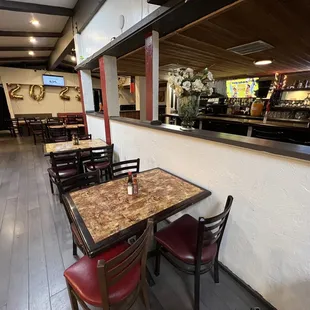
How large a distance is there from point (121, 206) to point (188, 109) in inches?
43.0

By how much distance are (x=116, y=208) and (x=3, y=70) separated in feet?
32.2

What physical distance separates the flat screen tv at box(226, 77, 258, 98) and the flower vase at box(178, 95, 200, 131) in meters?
6.10

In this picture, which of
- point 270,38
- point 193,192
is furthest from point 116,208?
point 270,38

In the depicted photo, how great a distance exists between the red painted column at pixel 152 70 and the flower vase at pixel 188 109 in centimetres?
60

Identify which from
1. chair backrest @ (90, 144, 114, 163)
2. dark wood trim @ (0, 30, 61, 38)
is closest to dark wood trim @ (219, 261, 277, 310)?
chair backrest @ (90, 144, 114, 163)

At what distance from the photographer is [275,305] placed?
49.7 inches

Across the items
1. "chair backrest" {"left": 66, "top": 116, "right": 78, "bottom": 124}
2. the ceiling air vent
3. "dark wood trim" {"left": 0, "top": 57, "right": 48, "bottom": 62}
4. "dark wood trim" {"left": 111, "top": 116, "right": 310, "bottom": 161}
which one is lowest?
"chair backrest" {"left": 66, "top": 116, "right": 78, "bottom": 124}

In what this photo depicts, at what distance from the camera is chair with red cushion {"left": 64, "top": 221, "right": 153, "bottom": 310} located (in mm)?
802

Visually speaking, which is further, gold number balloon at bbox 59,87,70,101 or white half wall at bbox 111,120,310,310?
gold number balloon at bbox 59,87,70,101

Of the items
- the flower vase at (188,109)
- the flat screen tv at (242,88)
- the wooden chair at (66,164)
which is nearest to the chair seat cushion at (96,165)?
the wooden chair at (66,164)

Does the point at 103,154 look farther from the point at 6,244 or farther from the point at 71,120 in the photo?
the point at 71,120

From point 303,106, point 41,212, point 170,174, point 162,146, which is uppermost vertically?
point 303,106

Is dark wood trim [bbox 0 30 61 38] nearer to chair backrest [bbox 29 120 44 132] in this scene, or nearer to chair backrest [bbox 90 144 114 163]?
chair backrest [bbox 29 120 44 132]

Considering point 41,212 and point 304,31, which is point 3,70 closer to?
point 41,212
